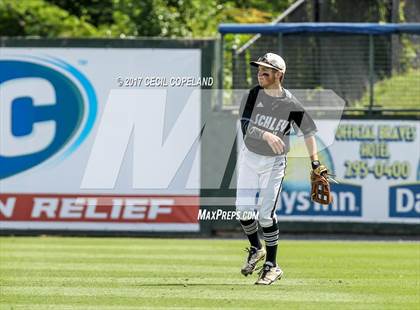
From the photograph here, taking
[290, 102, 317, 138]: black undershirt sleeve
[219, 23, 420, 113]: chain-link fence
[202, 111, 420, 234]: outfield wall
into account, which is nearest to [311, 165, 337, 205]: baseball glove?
[290, 102, 317, 138]: black undershirt sleeve

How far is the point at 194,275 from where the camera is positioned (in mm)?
12648

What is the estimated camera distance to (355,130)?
18.9m

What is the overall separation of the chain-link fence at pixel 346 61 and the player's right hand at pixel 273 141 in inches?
302

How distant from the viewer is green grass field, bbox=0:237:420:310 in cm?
1016

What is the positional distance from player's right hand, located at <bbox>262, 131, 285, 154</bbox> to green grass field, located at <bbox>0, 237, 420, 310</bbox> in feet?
4.44

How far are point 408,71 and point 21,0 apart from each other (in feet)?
54.7

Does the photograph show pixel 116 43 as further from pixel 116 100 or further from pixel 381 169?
pixel 381 169

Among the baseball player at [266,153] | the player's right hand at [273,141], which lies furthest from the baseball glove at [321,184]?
the player's right hand at [273,141]

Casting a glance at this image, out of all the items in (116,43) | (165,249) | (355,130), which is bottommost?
(165,249)

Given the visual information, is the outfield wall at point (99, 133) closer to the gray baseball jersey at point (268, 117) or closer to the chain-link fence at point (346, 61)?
the chain-link fence at point (346, 61)

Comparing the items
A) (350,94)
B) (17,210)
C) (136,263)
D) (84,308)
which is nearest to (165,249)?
(136,263)

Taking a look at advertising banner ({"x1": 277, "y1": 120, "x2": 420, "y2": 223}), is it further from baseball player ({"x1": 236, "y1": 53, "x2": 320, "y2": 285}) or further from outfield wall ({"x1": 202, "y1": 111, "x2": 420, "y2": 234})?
baseball player ({"x1": 236, "y1": 53, "x2": 320, "y2": 285})

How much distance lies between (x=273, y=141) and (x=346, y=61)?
8233 millimetres

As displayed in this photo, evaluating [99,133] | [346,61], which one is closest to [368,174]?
[346,61]
